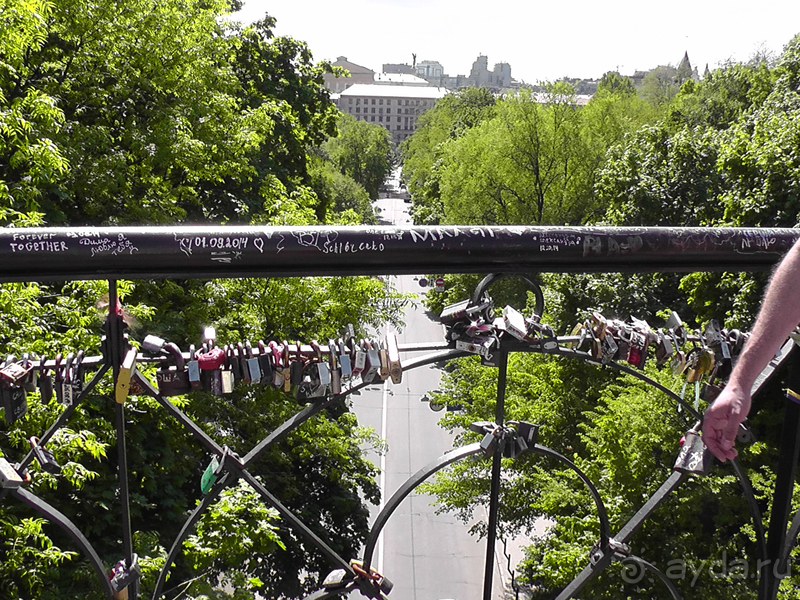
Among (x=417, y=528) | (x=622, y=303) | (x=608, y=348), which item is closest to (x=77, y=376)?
(x=608, y=348)

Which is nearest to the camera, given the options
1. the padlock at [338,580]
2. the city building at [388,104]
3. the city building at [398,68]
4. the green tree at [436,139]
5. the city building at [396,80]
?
the padlock at [338,580]

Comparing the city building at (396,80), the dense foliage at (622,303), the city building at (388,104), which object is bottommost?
the dense foliage at (622,303)

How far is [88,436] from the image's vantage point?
7.11 m

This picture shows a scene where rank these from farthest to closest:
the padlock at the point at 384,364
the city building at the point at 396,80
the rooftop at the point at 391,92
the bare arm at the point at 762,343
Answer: the city building at the point at 396,80
the rooftop at the point at 391,92
the padlock at the point at 384,364
the bare arm at the point at 762,343

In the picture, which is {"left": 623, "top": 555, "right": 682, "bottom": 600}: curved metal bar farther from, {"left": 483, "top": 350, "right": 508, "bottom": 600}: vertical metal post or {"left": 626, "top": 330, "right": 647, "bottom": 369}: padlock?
{"left": 626, "top": 330, "right": 647, "bottom": 369}: padlock

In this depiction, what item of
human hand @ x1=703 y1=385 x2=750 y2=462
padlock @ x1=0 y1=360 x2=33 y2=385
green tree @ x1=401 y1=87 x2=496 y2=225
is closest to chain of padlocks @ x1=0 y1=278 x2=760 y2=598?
padlock @ x1=0 y1=360 x2=33 y2=385

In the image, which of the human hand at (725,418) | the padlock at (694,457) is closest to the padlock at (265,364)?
the human hand at (725,418)

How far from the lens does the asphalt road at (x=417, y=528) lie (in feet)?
71.9

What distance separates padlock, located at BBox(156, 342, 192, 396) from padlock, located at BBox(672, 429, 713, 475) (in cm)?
121

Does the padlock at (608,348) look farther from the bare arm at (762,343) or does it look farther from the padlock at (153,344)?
the padlock at (153,344)

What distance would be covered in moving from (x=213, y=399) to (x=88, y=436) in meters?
6.02

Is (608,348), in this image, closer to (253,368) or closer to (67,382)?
A: (253,368)

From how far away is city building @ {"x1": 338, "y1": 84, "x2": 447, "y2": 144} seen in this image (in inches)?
5231

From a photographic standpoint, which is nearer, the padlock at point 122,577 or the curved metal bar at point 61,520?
the curved metal bar at point 61,520
